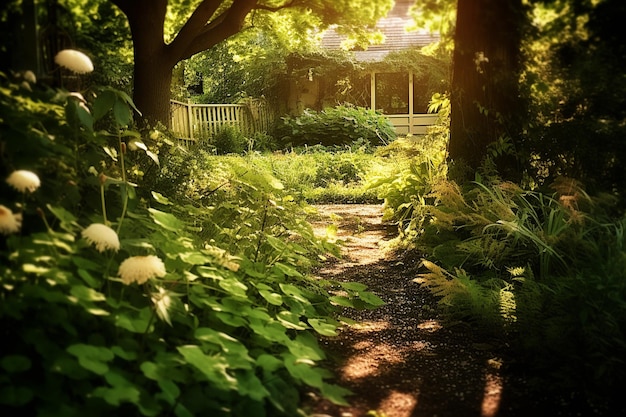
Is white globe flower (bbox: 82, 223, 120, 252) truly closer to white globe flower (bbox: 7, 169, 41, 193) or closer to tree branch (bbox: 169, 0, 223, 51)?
white globe flower (bbox: 7, 169, 41, 193)

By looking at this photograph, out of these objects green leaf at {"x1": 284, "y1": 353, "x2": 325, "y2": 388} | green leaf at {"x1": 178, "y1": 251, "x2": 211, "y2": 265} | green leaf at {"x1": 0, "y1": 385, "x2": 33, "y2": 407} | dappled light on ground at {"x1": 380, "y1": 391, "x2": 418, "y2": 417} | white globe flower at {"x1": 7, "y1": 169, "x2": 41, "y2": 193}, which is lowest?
dappled light on ground at {"x1": 380, "y1": 391, "x2": 418, "y2": 417}

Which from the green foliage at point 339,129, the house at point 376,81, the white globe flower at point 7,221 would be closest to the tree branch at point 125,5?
the white globe flower at point 7,221

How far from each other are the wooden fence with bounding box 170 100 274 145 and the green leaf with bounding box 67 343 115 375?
13.2m

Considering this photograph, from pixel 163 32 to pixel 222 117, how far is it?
13.3 metres

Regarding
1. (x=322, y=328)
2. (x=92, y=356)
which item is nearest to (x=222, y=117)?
(x=322, y=328)

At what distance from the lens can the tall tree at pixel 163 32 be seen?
258 inches

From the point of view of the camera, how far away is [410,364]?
11.7ft

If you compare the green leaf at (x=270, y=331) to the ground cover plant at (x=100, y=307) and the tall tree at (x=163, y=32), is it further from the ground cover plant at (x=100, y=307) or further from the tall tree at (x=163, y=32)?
the tall tree at (x=163, y=32)

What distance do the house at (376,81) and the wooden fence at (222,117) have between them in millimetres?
1716

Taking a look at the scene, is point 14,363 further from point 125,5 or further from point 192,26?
point 192,26

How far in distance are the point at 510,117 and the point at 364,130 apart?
46.9 ft

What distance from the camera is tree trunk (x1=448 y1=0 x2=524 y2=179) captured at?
4.51 m

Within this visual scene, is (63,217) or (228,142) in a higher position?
(63,217)

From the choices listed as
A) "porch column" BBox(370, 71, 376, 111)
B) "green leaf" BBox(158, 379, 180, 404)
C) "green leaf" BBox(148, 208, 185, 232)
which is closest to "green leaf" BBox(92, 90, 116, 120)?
"green leaf" BBox(148, 208, 185, 232)
